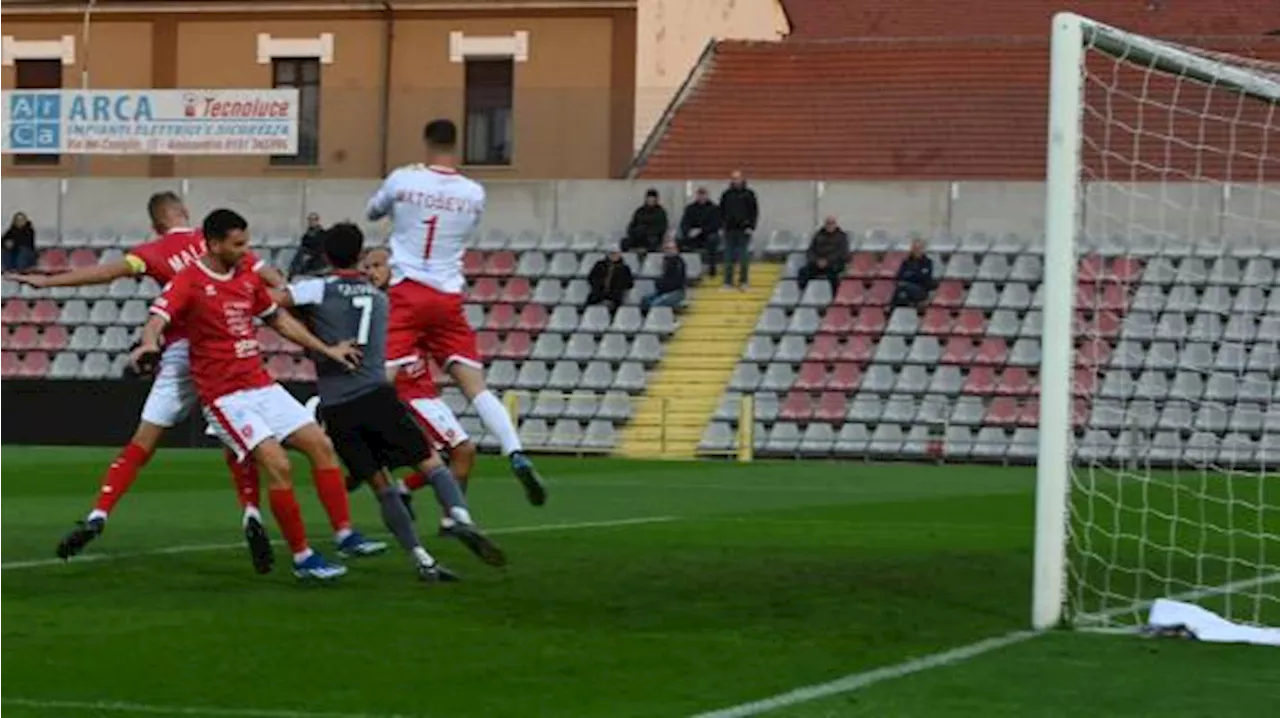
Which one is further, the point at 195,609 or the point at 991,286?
the point at 991,286

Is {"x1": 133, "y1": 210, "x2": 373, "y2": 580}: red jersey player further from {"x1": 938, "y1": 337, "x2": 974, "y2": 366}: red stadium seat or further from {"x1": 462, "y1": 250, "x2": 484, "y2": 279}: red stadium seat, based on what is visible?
{"x1": 462, "y1": 250, "x2": 484, "y2": 279}: red stadium seat

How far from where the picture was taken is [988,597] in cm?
1328

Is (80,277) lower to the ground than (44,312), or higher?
higher

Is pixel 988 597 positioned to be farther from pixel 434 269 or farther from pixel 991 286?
pixel 991 286

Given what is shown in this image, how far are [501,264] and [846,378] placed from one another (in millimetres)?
6130

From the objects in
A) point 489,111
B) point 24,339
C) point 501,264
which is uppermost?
point 489,111

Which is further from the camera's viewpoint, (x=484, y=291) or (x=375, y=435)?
(x=484, y=291)

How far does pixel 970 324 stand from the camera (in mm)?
37906

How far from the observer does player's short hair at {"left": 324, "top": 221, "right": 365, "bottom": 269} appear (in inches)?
557

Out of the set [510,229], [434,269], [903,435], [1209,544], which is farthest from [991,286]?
[434,269]

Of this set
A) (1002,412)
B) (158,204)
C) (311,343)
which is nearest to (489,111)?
A: (1002,412)

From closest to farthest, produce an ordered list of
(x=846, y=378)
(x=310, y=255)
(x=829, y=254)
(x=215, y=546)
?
(x=215, y=546) → (x=846, y=378) → (x=829, y=254) → (x=310, y=255)

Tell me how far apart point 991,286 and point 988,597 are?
25.3 m

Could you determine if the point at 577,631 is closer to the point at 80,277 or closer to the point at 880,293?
the point at 80,277
